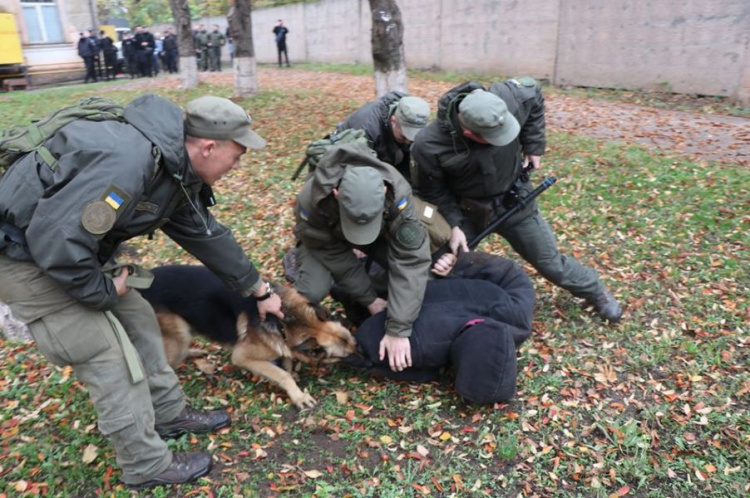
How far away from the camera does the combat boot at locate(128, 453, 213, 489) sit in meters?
2.95

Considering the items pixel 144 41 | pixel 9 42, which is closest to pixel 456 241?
pixel 9 42

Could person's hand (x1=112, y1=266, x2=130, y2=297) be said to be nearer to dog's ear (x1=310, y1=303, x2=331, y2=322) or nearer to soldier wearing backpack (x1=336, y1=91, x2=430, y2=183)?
dog's ear (x1=310, y1=303, x2=331, y2=322)

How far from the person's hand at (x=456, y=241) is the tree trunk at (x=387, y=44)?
204 inches

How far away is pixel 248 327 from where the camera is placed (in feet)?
12.1

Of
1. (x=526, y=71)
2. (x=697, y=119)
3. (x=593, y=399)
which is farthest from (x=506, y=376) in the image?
(x=526, y=71)

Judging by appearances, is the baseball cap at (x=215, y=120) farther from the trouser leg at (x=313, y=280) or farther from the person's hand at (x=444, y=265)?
the person's hand at (x=444, y=265)

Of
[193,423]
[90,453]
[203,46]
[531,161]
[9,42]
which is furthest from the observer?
[203,46]

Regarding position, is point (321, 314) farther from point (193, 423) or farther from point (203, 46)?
point (203, 46)

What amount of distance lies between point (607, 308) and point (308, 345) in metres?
2.47

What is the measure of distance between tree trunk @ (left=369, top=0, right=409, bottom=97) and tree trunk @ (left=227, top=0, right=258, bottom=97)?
5.01 meters

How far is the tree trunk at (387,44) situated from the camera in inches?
328

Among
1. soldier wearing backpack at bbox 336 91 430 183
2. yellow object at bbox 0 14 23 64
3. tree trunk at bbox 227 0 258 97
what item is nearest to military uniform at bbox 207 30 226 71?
yellow object at bbox 0 14 23 64

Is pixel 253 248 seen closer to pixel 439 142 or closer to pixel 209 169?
pixel 439 142

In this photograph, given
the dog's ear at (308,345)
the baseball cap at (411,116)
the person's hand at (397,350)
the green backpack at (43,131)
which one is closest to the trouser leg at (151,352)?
the dog's ear at (308,345)
